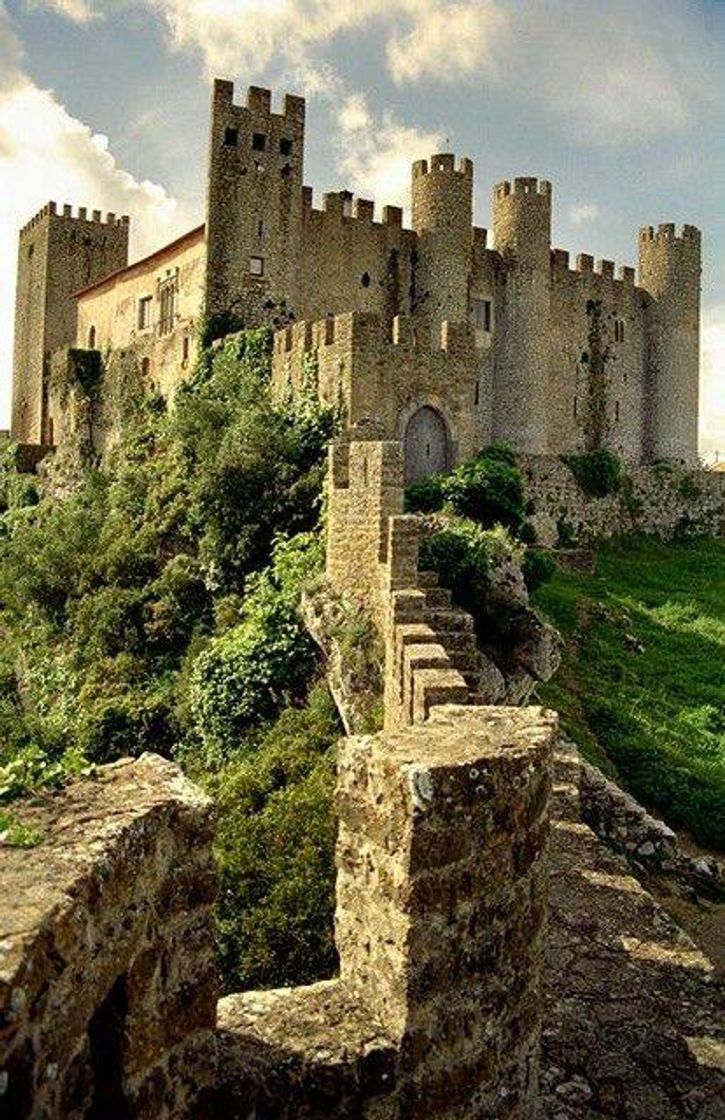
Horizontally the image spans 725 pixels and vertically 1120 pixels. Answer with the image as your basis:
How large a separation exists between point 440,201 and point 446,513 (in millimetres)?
17763

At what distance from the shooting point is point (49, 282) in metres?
47.6

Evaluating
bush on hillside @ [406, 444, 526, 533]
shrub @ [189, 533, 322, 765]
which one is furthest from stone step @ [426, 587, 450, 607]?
bush on hillside @ [406, 444, 526, 533]

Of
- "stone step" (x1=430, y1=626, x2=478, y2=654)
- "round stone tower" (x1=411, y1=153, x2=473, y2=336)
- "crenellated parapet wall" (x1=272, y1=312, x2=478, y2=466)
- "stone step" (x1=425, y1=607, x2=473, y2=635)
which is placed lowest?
"stone step" (x1=430, y1=626, x2=478, y2=654)

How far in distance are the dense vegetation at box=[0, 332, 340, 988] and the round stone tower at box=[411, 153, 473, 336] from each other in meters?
8.55

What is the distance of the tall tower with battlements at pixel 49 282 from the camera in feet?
153

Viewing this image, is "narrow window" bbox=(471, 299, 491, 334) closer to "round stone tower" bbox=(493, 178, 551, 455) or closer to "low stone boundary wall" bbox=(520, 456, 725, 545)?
"round stone tower" bbox=(493, 178, 551, 455)

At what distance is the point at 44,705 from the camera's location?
23828mm

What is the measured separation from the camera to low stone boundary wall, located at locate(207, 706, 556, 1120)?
4.87 meters

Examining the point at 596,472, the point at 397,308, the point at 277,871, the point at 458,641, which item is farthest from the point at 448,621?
the point at 596,472

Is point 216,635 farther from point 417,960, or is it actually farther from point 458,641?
point 417,960

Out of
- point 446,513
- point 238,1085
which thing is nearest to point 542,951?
point 238,1085

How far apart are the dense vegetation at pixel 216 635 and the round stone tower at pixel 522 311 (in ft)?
43.5

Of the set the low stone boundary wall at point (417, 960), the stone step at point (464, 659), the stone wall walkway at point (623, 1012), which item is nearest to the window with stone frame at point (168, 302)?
the stone step at point (464, 659)

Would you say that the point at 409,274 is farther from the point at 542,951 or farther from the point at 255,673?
the point at 542,951
